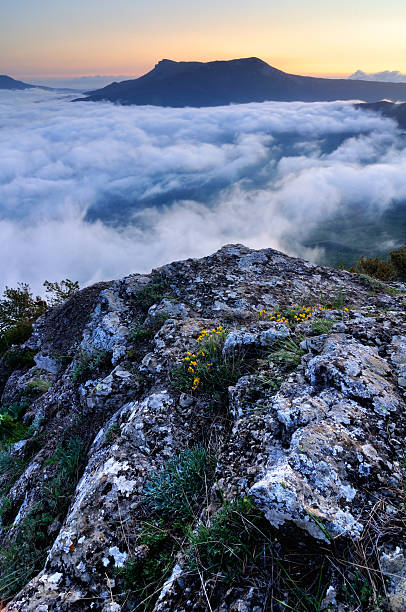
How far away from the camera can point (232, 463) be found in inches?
135

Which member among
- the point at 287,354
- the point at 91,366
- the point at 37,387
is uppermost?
the point at 287,354

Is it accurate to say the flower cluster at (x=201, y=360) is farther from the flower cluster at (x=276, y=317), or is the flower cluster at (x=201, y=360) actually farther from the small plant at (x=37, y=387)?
the small plant at (x=37, y=387)

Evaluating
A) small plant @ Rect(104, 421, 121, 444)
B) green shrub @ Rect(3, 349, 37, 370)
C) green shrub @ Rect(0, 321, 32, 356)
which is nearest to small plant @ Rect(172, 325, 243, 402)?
small plant @ Rect(104, 421, 121, 444)

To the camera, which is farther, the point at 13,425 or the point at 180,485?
the point at 13,425

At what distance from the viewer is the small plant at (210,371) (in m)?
4.83

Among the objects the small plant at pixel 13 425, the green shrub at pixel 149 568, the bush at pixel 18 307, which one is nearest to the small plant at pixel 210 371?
the green shrub at pixel 149 568

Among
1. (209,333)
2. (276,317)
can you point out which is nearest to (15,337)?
(209,333)

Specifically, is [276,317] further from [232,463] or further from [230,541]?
[230,541]

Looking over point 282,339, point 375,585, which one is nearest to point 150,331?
point 282,339

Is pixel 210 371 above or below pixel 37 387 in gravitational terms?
above

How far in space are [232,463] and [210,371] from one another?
5.90 feet

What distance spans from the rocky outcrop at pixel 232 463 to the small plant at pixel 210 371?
3 cm

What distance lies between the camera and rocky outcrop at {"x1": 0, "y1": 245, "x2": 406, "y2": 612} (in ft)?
8.13

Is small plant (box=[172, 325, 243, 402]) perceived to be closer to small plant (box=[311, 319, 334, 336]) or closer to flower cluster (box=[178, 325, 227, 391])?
flower cluster (box=[178, 325, 227, 391])
